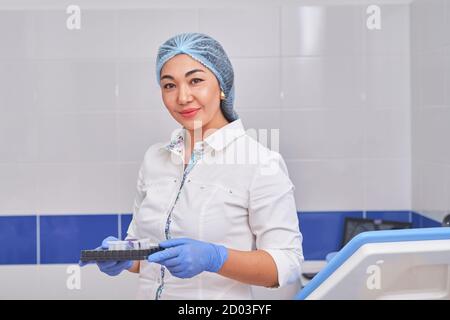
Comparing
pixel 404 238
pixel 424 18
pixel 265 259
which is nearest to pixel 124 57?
pixel 424 18

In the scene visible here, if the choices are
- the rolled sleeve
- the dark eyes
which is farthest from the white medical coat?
the dark eyes

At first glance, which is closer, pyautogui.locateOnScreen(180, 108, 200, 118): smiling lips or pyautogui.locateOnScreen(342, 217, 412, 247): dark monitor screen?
pyautogui.locateOnScreen(180, 108, 200, 118): smiling lips

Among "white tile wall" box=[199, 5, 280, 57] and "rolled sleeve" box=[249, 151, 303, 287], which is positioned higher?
"white tile wall" box=[199, 5, 280, 57]

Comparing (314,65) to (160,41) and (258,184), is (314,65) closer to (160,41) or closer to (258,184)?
(160,41)

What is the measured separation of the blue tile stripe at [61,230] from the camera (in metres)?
1.91

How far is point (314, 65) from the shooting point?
1891 mm

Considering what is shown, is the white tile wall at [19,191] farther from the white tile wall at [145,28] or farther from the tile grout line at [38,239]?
the white tile wall at [145,28]

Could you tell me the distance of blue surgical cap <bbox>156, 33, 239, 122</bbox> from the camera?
1217 millimetres

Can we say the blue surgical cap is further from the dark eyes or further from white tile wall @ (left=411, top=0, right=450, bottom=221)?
white tile wall @ (left=411, top=0, right=450, bottom=221)

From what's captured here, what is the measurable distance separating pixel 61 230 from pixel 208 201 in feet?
3.06

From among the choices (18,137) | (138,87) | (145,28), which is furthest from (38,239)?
(145,28)

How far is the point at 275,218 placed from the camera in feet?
3.58

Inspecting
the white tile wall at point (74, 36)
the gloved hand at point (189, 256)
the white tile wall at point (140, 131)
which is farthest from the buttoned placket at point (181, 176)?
the white tile wall at point (74, 36)

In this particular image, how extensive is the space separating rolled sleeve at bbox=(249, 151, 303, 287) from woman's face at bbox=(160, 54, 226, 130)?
0.17 m
